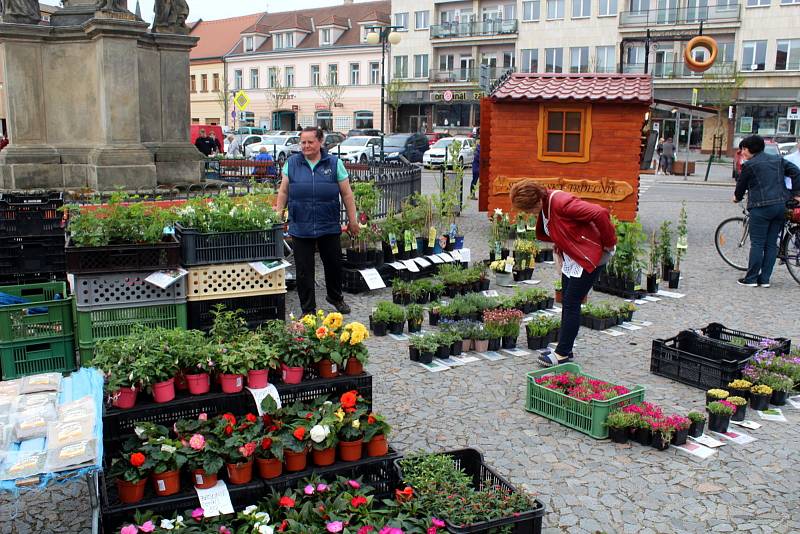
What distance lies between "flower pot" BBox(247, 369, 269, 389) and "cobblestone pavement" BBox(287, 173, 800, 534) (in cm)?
127

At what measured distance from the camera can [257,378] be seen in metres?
4.46

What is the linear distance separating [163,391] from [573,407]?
2.93 m

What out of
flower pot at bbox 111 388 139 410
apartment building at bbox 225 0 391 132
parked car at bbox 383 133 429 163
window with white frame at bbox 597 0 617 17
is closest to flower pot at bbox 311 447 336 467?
flower pot at bbox 111 388 139 410

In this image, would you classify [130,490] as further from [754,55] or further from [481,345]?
[754,55]

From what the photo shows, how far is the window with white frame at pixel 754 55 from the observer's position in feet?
156

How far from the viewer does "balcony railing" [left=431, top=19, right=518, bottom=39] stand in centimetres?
5538

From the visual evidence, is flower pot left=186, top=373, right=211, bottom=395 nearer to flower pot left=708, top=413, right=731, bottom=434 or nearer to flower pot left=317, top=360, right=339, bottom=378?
flower pot left=317, top=360, right=339, bottom=378

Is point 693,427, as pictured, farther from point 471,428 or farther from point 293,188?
point 293,188

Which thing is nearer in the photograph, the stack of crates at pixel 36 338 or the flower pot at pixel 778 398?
→ the stack of crates at pixel 36 338

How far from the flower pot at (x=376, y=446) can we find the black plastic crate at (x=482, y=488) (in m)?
0.11

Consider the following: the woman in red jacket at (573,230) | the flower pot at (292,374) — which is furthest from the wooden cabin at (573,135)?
the flower pot at (292,374)

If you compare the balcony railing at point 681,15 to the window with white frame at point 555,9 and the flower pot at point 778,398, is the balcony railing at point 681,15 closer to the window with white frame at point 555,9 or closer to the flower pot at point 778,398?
the window with white frame at point 555,9

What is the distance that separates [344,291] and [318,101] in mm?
56767

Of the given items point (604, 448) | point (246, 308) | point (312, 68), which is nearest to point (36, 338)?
point (246, 308)
